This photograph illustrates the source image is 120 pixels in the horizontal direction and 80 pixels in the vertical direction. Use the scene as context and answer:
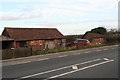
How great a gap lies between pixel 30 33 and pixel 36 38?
7.12 feet

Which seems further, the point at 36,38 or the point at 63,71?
the point at 36,38

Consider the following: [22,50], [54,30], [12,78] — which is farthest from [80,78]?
[54,30]

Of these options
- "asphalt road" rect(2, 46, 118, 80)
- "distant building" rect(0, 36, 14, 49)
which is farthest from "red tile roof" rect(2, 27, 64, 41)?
"asphalt road" rect(2, 46, 118, 80)

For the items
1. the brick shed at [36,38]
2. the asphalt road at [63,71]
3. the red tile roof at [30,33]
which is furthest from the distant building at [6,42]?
the asphalt road at [63,71]

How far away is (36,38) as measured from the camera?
31.1 m

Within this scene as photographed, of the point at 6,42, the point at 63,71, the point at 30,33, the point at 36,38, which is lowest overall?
the point at 63,71

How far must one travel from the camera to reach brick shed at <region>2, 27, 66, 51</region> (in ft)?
96.2

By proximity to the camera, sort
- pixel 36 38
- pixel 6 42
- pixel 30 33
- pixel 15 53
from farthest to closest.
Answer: pixel 30 33 < pixel 36 38 < pixel 6 42 < pixel 15 53

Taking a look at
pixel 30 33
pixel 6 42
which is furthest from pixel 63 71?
pixel 30 33

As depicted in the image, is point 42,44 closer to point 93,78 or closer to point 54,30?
point 54,30

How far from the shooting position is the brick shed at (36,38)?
2932 centimetres

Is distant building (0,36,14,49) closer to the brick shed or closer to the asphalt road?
the brick shed

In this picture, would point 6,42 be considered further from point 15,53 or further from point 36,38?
point 15,53

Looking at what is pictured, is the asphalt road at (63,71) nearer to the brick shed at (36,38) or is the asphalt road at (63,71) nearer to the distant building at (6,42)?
the brick shed at (36,38)
